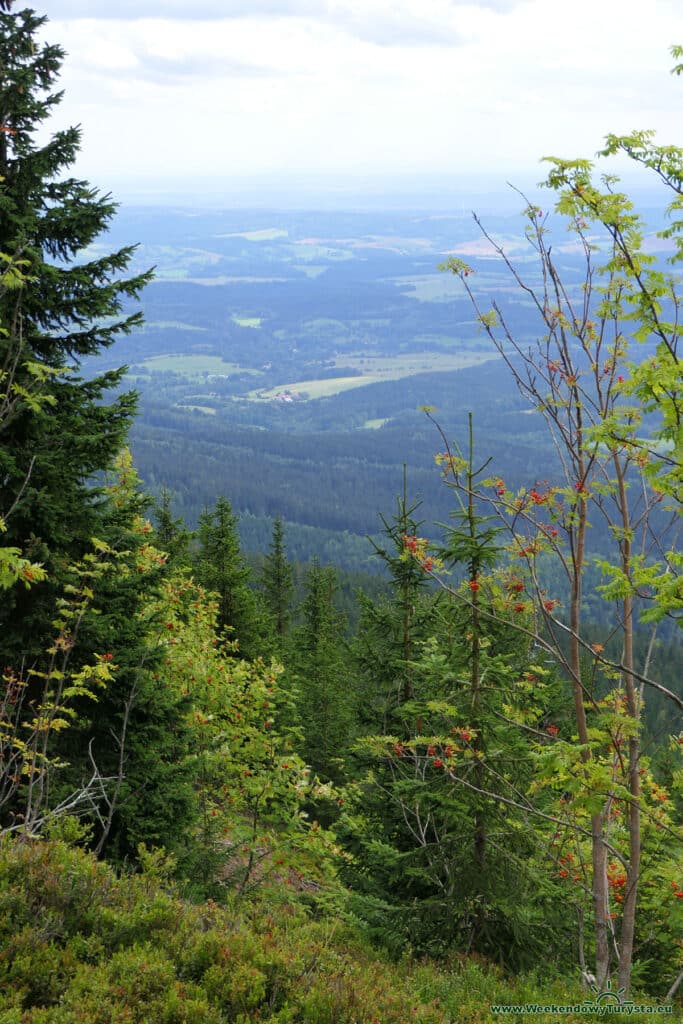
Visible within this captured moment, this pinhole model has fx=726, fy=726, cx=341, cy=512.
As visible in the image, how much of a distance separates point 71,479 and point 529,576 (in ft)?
21.0

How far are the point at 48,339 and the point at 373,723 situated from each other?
27.9 feet

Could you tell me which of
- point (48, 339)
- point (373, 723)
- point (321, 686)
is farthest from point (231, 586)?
point (48, 339)

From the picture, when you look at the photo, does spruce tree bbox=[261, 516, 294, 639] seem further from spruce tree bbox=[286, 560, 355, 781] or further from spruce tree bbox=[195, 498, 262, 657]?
spruce tree bbox=[195, 498, 262, 657]

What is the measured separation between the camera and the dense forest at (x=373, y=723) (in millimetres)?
5906

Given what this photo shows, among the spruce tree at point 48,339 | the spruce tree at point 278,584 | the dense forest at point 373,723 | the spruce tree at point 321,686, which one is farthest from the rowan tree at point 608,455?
the spruce tree at point 278,584

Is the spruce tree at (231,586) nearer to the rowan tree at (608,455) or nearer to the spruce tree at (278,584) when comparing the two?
the spruce tree at (278,584)

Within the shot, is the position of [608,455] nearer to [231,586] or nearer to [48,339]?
[48,339]

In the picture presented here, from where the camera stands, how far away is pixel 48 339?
400 inches

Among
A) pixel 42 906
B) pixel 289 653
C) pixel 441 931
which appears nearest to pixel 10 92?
pixel 42 906

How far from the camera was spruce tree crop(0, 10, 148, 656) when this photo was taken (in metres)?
9.50

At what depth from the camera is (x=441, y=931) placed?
9336 millimetres

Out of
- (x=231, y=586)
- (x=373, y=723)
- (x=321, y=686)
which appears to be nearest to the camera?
(x=373, y=723)

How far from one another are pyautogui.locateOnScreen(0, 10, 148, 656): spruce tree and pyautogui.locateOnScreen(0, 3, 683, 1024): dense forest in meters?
0.04

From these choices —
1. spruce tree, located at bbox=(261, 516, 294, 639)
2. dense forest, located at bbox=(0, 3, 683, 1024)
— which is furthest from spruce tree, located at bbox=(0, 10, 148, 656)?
spruce tree, located at bbox=(261, 516, 294, 639)
